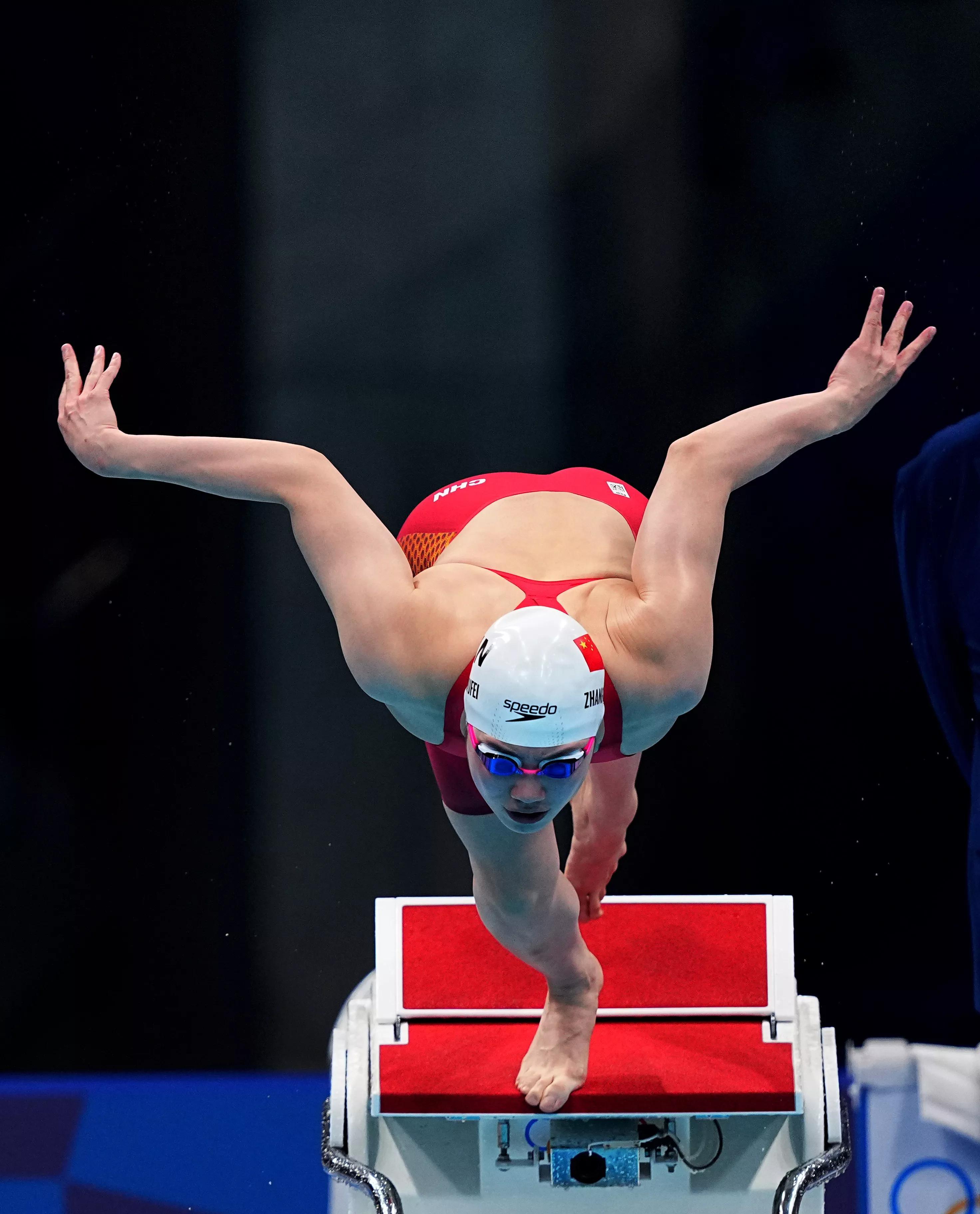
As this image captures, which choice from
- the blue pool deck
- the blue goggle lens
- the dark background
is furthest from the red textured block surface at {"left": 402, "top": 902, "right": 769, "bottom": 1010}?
the dark background

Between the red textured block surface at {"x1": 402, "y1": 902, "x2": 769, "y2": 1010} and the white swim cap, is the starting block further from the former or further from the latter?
the white swim cap

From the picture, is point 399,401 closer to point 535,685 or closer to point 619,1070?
point 619,1070

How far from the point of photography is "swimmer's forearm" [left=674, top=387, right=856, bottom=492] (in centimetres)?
259

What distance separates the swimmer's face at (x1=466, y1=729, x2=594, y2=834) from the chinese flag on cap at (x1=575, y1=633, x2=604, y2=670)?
12 cm

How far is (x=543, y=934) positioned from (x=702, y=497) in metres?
0.92

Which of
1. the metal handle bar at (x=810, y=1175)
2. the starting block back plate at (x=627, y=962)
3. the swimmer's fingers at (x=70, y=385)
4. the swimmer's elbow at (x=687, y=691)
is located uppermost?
the swimmer's fingers at (x=70, y=385)

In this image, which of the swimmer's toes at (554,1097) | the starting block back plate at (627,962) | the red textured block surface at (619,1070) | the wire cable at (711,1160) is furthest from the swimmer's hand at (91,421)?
the wire cable at (711,1160)

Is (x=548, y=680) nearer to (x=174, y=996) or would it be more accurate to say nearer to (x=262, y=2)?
(x=174, y=996)

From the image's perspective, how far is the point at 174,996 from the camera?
210 inches

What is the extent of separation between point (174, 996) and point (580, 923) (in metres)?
2.51

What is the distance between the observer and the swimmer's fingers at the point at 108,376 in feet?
9.07

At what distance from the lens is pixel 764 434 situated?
265cm

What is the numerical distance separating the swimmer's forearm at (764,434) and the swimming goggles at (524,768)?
62 centimetres

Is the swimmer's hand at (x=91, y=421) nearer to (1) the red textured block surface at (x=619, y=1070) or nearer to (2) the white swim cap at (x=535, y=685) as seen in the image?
(2) the white swim cap at (x=535, y=685)
